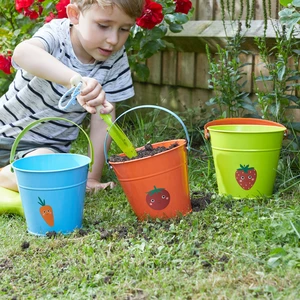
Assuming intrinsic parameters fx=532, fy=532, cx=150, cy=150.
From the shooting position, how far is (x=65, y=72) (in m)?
2.22

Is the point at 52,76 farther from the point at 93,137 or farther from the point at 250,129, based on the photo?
the point at 250,129

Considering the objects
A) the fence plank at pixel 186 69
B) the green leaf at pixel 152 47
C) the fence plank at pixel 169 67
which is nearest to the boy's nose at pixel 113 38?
the green leaf at pixel 152 47

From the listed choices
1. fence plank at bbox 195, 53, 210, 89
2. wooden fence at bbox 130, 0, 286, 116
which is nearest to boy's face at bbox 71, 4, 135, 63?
wooden fence at bbox 130, 0, 286, 116

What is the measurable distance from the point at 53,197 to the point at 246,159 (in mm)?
880

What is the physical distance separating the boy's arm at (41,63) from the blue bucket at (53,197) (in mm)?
380

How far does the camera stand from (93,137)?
2.84m

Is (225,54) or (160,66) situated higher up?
(225,54)

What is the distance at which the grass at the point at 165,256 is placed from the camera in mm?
1601

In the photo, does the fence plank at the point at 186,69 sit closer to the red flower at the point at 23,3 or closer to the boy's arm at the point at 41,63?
the red flower at the point at 23,3

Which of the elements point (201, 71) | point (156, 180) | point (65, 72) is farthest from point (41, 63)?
point (201, 71)

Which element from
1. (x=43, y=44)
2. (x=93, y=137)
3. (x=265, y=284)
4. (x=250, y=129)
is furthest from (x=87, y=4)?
(x=265, y=284)

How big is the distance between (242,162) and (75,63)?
3.23ft

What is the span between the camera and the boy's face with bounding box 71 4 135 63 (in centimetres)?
234

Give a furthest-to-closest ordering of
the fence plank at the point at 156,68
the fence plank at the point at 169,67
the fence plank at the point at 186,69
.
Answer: the fence plank at the point at 156,68, the fence plank at the point at 169,67, the fence plank at the point at 186,69
